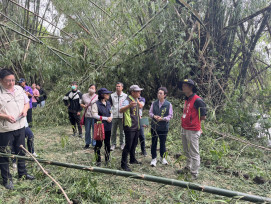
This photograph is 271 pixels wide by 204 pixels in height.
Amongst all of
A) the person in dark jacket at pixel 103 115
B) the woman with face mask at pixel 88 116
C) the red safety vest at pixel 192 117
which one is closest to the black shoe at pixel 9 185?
the person in dark jacket at pixel 103 115

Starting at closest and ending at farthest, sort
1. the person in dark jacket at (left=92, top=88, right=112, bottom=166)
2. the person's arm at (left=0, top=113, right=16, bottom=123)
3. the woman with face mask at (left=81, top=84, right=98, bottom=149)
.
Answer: the person's arm at (left=0, top=113, right=16, bottom=123)
the person in dark jacket at (left=92, top=88, right=112, bottom=166)
the woman with face mask at (left=81, top=84, right=98, bottom=149)

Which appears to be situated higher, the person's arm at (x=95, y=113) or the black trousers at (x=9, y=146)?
the person's arm at (x=95, y=113)

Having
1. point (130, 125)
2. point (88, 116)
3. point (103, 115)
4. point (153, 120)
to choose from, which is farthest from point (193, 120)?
point (88, 116)

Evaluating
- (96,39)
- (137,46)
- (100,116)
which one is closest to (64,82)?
(96,39)

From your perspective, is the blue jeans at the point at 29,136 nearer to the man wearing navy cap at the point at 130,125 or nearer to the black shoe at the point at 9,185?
the black shoe at the point at 9,185

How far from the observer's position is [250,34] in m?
6.59

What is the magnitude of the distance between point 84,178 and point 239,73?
227 inches

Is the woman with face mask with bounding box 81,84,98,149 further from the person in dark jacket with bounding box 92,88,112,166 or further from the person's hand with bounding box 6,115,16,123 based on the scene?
the person's hand with bounding box 6,115,16,123

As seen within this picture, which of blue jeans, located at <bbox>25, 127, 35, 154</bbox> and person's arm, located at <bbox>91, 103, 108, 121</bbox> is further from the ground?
person's arm, located at <bbox>91, 103, 108, 121</bbox>

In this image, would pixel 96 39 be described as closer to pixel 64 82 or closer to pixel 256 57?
pixel 64 82

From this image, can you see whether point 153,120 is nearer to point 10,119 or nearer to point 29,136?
point 29,136

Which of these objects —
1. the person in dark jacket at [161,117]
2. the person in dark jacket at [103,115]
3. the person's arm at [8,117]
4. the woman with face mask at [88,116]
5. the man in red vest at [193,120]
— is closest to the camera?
the person's arm at [8,117]

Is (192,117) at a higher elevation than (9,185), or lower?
higher

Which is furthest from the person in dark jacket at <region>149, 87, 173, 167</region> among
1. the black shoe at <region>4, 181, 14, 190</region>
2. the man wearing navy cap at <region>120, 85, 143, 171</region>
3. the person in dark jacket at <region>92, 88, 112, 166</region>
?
the black shoe at <region>4, 181, 14, 190</region>
